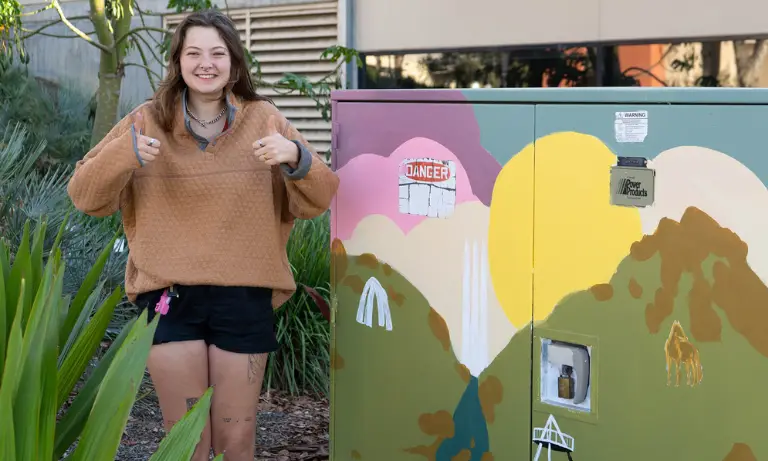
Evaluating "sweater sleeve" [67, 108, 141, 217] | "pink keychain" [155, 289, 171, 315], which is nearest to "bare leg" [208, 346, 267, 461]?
"pink keychain" [155, 289, 171, 315]

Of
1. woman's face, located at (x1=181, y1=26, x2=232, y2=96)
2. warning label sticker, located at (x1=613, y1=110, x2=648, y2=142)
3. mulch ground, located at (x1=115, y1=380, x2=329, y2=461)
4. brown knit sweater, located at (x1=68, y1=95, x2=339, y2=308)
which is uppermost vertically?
woman's face, located at (x1=181, y1=26, x2=232, y2=96)

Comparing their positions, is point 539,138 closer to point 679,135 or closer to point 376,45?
point 679,135

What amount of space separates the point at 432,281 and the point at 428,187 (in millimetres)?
295

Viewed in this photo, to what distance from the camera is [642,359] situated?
102 inches

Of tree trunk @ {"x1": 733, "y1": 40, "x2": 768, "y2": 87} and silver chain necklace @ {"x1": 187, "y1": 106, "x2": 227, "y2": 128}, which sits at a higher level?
tree trunk @ {"x1": 733, "y1": 40, "x2": 768, "y2": 87}

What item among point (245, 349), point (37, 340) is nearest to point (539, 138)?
point (245, 349)

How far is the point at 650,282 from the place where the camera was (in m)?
2.56

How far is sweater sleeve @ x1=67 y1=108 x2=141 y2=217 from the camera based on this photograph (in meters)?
2.77

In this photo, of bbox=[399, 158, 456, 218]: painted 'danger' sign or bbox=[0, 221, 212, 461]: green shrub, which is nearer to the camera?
bbox=[0, 221, 212, 461]: green shrub

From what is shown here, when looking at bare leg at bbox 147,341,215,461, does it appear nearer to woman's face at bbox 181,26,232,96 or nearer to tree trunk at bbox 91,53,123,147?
woman's face at bbox 181,26,232,96

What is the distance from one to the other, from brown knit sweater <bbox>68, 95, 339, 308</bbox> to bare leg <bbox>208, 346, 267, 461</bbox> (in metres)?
0.24

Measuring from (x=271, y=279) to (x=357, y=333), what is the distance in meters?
0.44

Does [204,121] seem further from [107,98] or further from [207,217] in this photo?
[107,98]

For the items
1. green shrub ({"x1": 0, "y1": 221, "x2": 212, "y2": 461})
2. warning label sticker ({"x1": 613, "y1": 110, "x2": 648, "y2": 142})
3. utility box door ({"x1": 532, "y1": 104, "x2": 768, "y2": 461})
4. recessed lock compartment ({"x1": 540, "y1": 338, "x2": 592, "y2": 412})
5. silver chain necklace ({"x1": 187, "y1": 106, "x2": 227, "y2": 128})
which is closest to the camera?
green shrub ({"x1": 0, "y1": 221, "x2": 212, "y2": 461})
